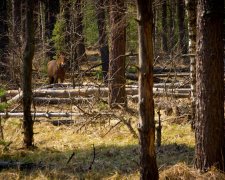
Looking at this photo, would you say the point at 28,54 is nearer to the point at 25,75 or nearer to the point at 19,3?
the point at 25,75

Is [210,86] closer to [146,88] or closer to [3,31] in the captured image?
[146,88]

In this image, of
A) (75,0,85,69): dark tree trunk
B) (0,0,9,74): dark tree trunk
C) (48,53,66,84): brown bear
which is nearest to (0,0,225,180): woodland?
(75,0,85,69): dark tree trunk

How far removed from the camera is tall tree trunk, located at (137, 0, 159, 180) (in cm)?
689

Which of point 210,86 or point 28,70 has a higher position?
point 28,70

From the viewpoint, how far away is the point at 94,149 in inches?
352

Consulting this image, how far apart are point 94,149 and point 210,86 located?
8.59 feet

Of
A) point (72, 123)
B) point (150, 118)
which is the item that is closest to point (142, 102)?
point (150, 118)

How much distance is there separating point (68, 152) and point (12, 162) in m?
1.53

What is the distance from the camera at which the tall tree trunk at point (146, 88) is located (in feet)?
22.6

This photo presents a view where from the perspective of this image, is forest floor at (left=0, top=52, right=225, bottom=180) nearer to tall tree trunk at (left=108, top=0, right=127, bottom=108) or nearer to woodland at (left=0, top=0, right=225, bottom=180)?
woodland at (left=0, top=0, right=225, bottom=180)

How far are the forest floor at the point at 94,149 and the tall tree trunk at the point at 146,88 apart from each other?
63 centimetres

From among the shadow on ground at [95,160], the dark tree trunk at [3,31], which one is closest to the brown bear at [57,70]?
the dark tree trunk at [3,31]

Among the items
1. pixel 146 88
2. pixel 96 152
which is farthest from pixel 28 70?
pixel 146 88

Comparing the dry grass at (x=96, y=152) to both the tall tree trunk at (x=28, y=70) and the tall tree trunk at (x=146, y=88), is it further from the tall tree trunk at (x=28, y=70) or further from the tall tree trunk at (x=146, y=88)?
the tall tree trunk at (x=146, y=88)
